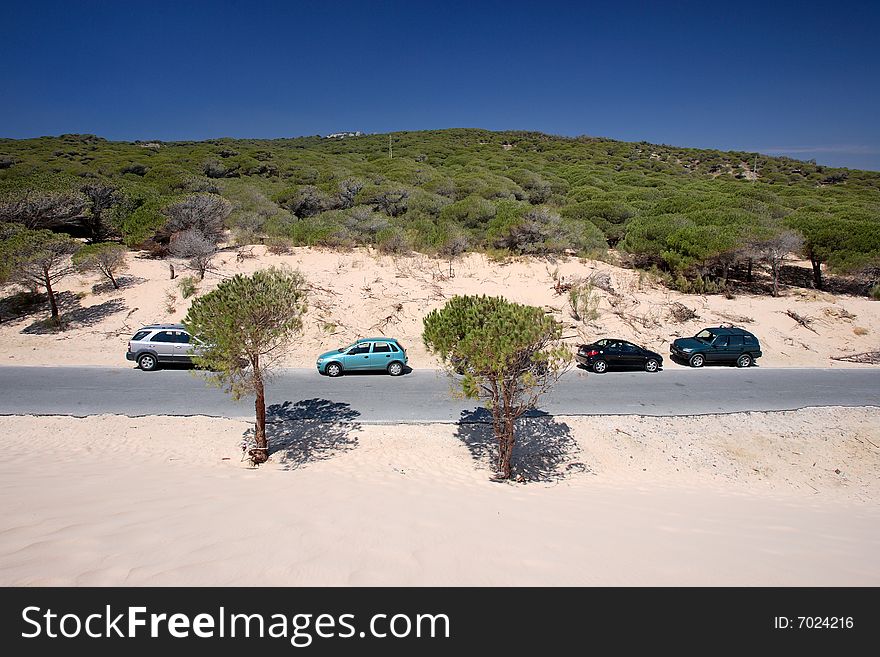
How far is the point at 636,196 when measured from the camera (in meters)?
37.1

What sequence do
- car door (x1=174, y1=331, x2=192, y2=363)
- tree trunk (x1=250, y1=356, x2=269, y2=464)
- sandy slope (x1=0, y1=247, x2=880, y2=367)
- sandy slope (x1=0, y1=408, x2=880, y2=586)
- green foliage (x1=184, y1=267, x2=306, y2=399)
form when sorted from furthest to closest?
sandy slope (x1=0, y1=247, x2=880, y2=367) < car door (x1=174, y1=331, x2=192, y2=363) < tree trunk (x1=250, y1=356, x2=269, y2=464) < green foliage (x1=184, y1=267, x2=306, y2=399) < sandy slope (x1=0, y1=408, x2=880, y2=586)

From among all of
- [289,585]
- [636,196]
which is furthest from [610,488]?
[636,196]

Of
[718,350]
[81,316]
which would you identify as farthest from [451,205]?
[81,316]

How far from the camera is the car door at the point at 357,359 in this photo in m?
14.8

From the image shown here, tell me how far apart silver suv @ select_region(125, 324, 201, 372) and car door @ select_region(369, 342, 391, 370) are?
6667 mm

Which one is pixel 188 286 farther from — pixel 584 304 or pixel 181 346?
pixel 584 304

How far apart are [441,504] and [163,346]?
13.5 m

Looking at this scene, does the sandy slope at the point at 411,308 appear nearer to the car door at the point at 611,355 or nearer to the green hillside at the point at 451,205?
the green hillside at the point at 451,205

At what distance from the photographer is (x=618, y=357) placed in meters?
15.6

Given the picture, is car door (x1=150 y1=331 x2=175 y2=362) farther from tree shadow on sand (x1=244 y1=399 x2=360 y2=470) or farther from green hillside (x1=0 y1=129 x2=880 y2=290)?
green hillside (x1=0 y1=129 x2=880 y2=290)

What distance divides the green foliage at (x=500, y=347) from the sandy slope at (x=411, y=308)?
7.82m

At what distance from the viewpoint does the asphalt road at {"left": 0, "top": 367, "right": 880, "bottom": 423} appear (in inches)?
464

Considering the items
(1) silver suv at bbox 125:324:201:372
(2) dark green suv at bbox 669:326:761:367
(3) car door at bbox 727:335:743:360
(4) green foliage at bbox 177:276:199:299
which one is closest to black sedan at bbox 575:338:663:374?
(2) dark green suv at bbox 669:326:761:367

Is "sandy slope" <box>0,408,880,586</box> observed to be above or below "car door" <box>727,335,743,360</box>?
below
